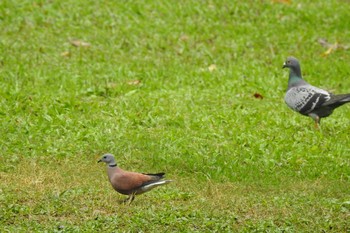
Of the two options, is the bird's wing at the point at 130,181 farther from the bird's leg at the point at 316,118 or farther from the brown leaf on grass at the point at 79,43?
the brown leaf on grass at the point at 79,43

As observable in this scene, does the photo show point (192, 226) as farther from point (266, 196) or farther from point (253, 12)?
point (253, 12)

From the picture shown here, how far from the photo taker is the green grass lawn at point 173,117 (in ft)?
27.1

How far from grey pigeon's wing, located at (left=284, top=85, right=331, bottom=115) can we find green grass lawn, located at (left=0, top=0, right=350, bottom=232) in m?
0.27

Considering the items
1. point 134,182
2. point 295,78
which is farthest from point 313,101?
point 134,182

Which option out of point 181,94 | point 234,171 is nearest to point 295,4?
point 181,94

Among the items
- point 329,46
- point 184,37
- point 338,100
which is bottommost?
point 184,37

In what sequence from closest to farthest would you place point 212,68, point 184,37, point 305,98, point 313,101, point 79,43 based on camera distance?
point 313,101 < point 305,98 < point 212,68 < point 79,43 < point 184,37

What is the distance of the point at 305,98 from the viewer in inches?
447

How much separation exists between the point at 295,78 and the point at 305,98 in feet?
2.16

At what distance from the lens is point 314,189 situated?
30.5 feet

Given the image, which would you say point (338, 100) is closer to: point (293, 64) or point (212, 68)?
point (293, 64)

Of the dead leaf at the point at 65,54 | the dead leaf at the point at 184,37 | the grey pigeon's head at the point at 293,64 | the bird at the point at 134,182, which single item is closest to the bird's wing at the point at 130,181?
the bird at the point at 134,182

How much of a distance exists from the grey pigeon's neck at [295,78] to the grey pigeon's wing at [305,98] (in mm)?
190

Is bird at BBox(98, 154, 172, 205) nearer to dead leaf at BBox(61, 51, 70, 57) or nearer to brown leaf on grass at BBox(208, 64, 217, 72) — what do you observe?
brown leaf on grass at BBox(208, 64, 217, 72)
